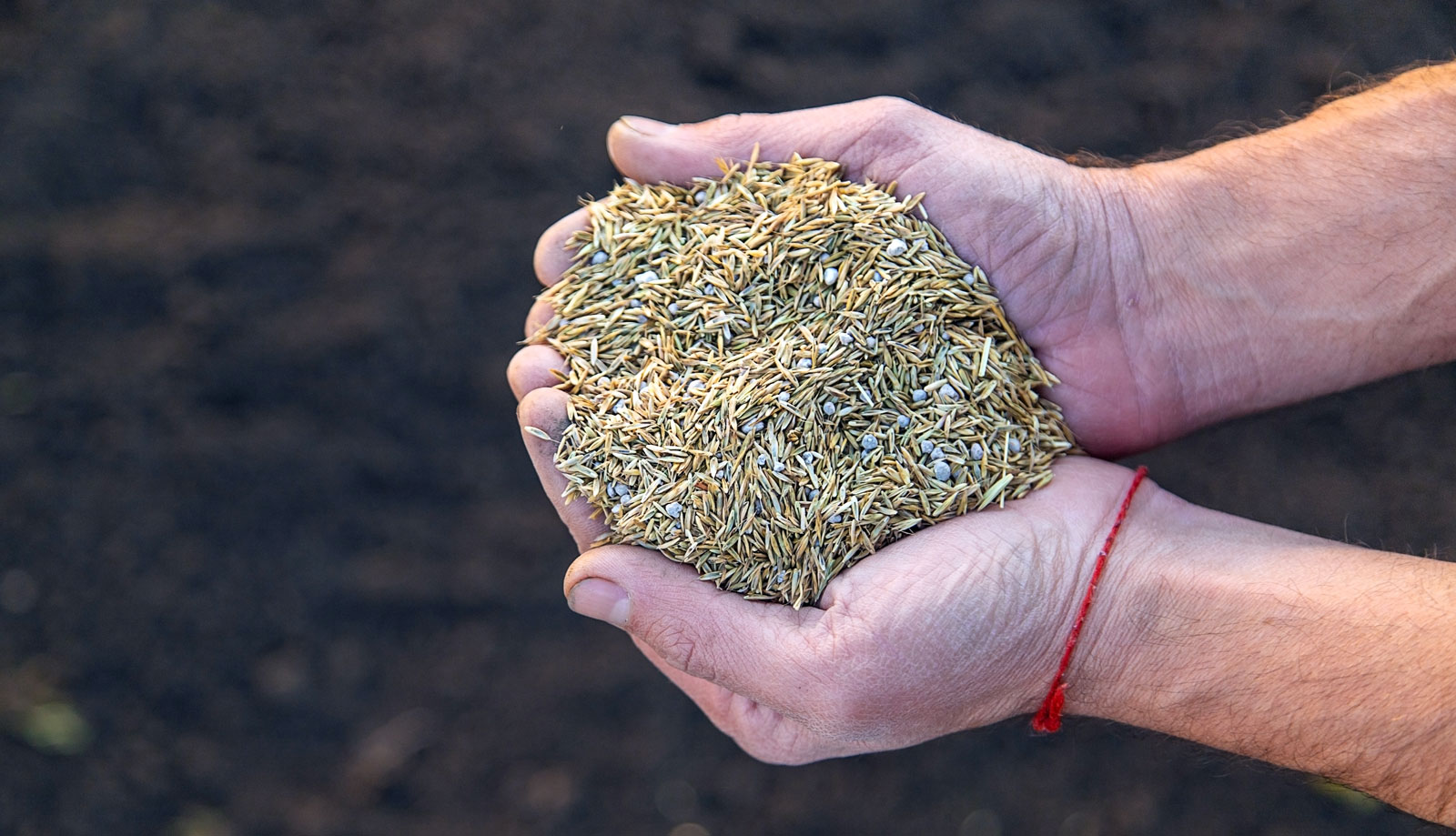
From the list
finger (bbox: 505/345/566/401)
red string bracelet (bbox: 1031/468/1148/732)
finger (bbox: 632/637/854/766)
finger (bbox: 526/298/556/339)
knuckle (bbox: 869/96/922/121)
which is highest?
knuckle (bbox: 869/96/922/121)

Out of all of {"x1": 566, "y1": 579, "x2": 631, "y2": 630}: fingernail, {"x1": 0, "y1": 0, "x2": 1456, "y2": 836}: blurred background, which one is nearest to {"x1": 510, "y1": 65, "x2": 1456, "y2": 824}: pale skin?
{"x1": 566, "y1": 579, "x2": 631, "y2": 630}: fingernail

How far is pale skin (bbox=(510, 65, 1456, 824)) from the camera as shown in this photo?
176 centimetres

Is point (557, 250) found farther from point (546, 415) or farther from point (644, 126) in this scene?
point (546, 415)

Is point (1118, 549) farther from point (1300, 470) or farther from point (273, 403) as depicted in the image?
point (273, 403)

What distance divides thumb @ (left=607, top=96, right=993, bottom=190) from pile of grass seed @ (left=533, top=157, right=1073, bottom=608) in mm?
88

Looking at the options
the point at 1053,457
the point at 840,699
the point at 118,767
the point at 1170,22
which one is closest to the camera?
the point at 840,699

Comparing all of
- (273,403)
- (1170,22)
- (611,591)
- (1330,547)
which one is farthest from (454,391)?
(1170,22)

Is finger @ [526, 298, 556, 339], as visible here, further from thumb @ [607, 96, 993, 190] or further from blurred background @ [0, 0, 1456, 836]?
blurred background @ [0, 0, 1456, 836]

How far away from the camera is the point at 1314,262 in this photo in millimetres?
2256

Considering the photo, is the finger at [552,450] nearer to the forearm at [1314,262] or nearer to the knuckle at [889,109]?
the knuckle at [889,109]

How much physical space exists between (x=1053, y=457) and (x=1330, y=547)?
0.60 metres

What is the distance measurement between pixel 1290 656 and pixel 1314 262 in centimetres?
106

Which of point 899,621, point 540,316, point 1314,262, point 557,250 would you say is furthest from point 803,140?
point 1314,262

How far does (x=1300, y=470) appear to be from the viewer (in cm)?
289
